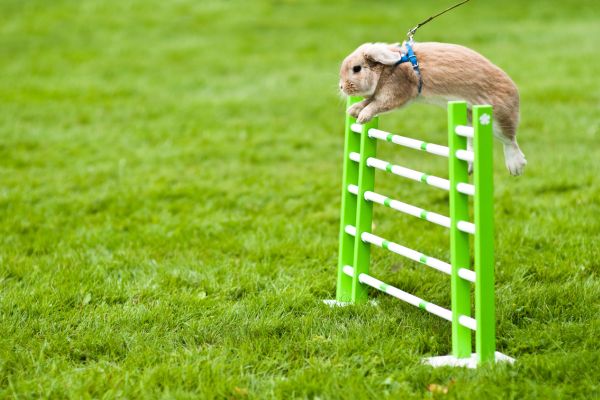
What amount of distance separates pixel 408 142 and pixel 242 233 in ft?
6.67

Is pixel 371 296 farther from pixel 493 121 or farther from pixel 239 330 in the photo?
pixel 493 121

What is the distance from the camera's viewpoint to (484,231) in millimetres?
3189

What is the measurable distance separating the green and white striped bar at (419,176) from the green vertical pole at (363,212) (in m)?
0.05

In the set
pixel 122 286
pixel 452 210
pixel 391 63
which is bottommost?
pixel 122 286

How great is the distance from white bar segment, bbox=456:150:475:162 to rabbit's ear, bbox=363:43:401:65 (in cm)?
49

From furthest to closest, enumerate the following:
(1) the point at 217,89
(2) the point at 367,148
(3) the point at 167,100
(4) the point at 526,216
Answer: (1) the point at 217,89
(3) the point at 167,100
(4) the point at 526,216
(2) the point at 367,148

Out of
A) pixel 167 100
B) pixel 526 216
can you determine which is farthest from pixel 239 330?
pixel 167 100

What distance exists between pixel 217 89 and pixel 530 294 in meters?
6.78

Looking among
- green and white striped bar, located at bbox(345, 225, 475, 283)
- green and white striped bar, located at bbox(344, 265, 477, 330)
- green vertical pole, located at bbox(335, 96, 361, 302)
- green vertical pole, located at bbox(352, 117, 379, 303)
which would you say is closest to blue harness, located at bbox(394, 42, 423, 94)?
green vertical pole, located at bbox(352, 117, 379, 303)

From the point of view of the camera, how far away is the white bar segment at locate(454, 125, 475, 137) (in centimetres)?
317

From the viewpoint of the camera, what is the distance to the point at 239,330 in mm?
3689

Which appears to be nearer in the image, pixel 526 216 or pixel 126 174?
pixel 526 216

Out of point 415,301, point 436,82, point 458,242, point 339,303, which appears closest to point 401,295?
point 415,301

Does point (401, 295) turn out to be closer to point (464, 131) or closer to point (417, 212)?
point (417, 212)
